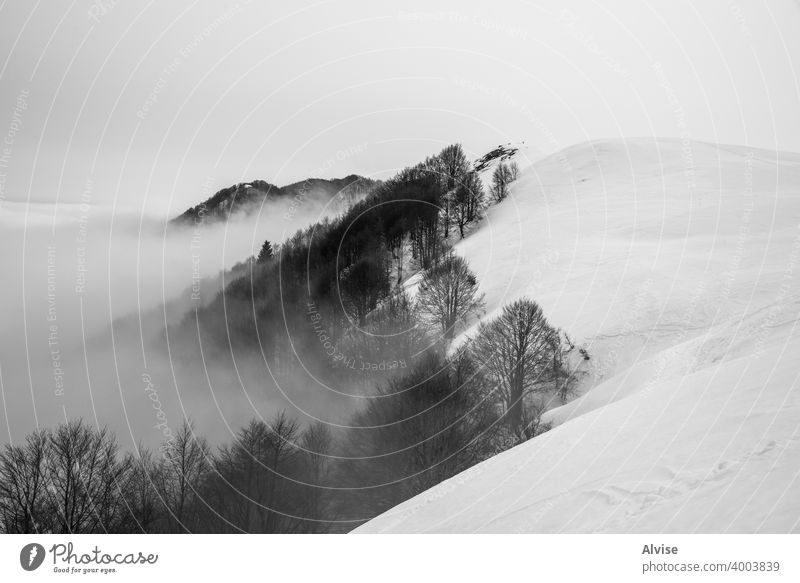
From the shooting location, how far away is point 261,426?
32.8 metres

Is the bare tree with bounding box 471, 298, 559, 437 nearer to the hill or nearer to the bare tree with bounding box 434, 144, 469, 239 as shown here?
the hill

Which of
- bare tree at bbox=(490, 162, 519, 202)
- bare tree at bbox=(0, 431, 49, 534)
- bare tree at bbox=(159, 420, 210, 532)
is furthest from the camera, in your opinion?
bare tree at bbox=(490, 162, 519, 202)

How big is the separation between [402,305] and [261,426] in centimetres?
2190

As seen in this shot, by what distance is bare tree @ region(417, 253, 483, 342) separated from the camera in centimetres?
4972

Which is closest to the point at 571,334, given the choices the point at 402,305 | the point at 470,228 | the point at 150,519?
the point at 402,305

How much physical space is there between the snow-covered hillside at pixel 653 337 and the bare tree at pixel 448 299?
8.22 feet

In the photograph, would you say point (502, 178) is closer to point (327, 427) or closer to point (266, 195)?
point (266, 195)

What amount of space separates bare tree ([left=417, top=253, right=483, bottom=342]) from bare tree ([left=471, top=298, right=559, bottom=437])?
361 inches

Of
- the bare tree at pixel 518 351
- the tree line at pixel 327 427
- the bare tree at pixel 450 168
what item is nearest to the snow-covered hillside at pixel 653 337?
the bare tree at pixel 518 351

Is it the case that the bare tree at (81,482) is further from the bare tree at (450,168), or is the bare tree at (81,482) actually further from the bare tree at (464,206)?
the bare tree at (450,168)

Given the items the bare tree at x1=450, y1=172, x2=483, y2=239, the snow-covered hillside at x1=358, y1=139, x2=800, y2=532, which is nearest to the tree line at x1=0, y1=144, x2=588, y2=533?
the snow-covered hillside at x1=358, y1=139, x2=800, y2=532

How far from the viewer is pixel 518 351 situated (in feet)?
125
